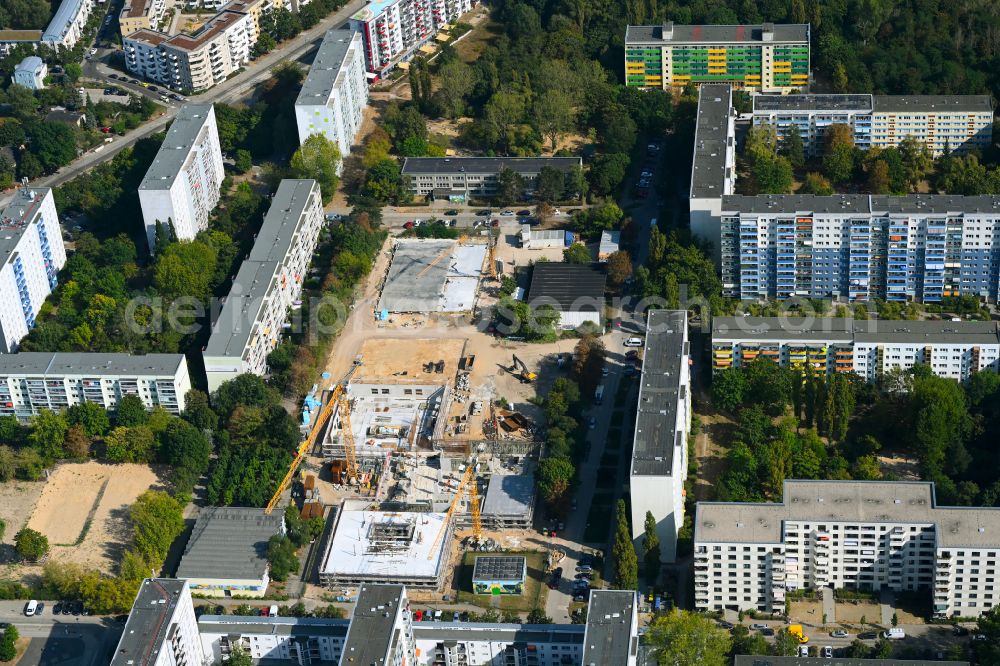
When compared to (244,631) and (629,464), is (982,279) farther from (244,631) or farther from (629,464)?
(244,631)

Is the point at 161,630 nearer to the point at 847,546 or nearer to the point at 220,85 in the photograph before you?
the point at 847,546

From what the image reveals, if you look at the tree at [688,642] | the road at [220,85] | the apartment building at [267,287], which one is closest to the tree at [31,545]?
the apartment building at [267,287]

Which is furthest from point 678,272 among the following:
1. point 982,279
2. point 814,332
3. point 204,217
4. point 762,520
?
point 204,217

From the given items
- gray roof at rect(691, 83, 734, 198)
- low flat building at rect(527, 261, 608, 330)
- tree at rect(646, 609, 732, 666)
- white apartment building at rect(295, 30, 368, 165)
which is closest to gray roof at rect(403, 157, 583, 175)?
white apartment building at rect(295, 30, 368, 165)

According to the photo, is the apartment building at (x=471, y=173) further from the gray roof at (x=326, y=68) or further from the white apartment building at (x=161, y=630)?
the white apartment building at (x=161, y=630)

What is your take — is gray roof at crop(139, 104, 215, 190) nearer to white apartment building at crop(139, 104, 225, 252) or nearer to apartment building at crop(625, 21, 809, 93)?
white apartment building at crop(139, 104, 225, 252)


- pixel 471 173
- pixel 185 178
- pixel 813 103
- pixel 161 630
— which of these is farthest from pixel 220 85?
pixel 161 630
